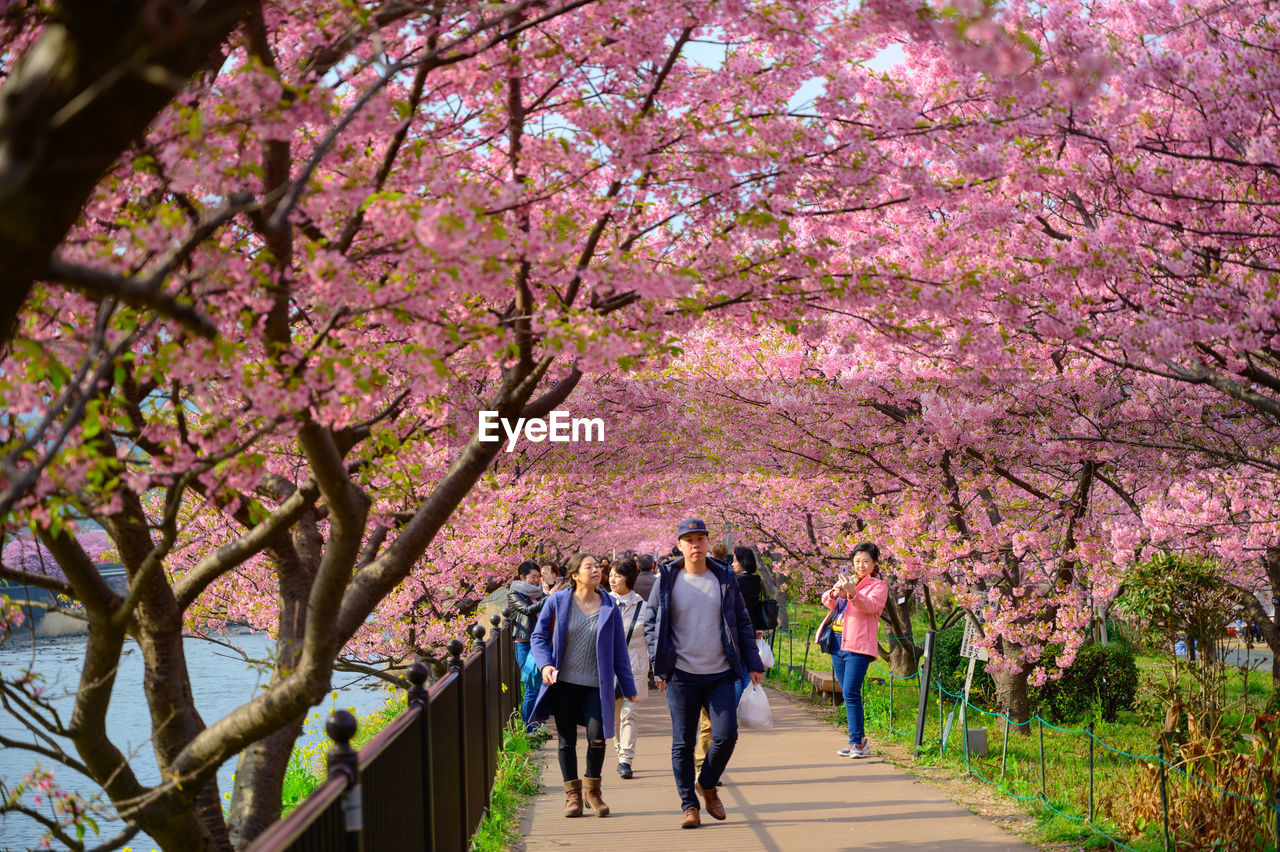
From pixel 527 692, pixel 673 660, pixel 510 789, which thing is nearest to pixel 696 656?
pixel 673 660

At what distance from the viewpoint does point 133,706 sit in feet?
79.7

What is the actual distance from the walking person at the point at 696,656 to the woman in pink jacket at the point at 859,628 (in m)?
2.44

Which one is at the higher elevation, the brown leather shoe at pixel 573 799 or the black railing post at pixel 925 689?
the black railing post at pixel 925 689

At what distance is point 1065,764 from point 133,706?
67.5 ft

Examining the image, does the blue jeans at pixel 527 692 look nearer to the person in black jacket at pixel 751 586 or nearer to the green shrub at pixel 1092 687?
the person in black jacket at pixel 751 586

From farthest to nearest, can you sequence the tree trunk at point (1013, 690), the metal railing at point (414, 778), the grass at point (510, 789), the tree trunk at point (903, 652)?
the tree trunk at point (903, 652), the tree trunk at point (1013, 690), the grass at point (510, 789), the metal railing at point (414, 778)

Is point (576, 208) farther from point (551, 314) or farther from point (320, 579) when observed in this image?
point (320, 579)

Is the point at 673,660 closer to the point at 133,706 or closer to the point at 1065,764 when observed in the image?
the point at 1065,764

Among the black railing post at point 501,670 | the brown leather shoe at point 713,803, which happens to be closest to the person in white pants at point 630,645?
the black railing post at point 501,670

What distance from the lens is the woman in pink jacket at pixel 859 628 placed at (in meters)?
9.88

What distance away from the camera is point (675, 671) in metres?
7.55

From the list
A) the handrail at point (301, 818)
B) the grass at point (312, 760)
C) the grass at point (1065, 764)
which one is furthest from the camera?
the grass at point (312, 760)

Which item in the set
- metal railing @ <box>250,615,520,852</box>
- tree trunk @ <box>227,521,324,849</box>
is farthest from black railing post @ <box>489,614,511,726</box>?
tree trunk @ <box>227,521,324,849</box>

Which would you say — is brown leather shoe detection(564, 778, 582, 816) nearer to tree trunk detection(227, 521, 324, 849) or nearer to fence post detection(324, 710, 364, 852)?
tree trunk detection(227, 521, 324, 849)
